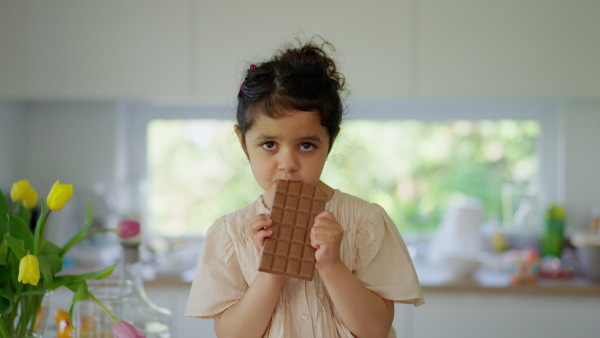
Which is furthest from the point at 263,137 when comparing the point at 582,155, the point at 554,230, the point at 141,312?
the point at 582,155

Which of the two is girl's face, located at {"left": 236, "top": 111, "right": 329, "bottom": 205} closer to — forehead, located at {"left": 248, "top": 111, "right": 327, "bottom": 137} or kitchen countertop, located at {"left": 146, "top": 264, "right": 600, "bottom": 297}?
forehead, located at {"left": 248, "top": 111, "right": 327, "bottom": 137}

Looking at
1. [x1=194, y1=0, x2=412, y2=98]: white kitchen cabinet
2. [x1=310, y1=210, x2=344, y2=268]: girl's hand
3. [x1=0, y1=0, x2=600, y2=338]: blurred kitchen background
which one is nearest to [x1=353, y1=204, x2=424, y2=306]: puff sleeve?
[x1=310, y1=210, x2=344, y2=268]: girl's hand

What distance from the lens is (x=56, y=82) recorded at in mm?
2842

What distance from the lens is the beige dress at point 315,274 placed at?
117 cm

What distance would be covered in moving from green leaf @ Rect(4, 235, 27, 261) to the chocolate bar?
37 centimetres

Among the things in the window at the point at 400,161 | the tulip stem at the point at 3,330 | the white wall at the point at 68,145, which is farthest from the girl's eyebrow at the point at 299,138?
the white wall at the point at 68,145

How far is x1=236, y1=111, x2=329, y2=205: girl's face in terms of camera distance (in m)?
1.09

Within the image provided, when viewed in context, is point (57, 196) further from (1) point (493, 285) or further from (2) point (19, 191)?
(1) point (493, 285)

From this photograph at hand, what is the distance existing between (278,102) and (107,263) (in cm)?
198

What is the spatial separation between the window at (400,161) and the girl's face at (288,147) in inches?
76.9

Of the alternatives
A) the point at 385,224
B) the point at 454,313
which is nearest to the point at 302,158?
the point at 385,224

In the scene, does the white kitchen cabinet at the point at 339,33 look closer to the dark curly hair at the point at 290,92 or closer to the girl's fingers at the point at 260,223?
the dark curly hair at the point at 290,92

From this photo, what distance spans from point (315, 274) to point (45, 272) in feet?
1.41

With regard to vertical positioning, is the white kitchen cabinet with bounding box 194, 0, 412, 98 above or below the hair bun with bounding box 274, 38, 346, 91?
above
